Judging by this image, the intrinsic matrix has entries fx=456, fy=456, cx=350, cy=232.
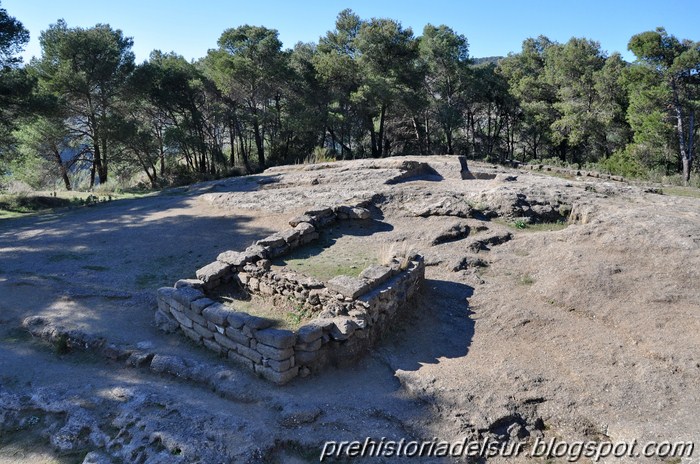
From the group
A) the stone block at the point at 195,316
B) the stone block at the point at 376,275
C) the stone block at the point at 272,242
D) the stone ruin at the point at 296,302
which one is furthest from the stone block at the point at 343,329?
the stone block at the point at 272,242

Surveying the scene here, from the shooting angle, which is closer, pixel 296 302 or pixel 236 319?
pixel 236 319

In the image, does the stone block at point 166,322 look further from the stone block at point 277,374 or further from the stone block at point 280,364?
the stone block at point 280,364

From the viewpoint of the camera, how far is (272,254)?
27.9 ft

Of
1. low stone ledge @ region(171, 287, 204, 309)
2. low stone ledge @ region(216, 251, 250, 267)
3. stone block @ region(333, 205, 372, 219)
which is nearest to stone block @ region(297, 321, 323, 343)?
low stone ledge @ region(171, 287, 204, 309)

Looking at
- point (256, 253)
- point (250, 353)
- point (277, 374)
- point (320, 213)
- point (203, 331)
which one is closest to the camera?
point (277, 374)

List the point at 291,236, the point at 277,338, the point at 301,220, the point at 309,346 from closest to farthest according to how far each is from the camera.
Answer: the point at 277,338 → the point at 309,346 → the point at 291,236 → the point at 301,220

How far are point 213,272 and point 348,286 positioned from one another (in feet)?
8.20

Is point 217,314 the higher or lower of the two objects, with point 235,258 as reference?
lower

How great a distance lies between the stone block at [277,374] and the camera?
218 inches

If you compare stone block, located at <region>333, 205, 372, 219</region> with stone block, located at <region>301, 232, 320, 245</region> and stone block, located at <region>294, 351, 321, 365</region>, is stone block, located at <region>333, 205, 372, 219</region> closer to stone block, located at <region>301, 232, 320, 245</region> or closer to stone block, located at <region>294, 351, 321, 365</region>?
stone block, located at <region>301, 232, 320, 245</region>

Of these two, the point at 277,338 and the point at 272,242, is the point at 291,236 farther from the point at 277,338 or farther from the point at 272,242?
the point at 277,338

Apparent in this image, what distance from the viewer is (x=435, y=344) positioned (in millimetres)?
6449

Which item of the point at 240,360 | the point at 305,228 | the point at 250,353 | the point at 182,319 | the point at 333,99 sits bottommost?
the point at 240,360

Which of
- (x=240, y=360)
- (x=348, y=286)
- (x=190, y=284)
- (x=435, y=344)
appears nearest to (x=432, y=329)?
(x=435, y=344)
